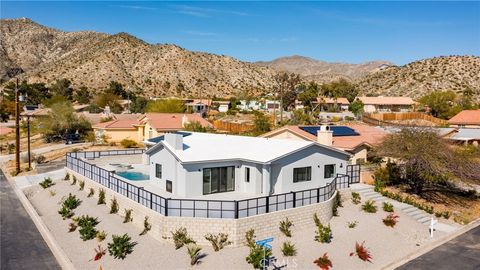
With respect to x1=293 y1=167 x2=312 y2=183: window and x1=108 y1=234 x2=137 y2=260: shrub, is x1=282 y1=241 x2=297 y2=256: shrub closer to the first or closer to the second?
x1=293 y1=167 x2=312 y2=183: window

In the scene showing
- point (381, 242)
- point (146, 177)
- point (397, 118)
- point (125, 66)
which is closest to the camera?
point (381, 242)

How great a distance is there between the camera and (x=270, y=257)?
18.9m

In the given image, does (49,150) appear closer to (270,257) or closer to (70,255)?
(70,255)

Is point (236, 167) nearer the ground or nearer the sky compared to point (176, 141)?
nearer the ground

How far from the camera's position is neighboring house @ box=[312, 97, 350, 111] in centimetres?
9075

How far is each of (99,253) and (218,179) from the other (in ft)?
27.0

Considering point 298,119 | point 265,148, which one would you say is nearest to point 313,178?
point 265,148

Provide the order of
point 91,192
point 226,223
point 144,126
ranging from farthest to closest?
point 144,126 → point 91,192 → point 226,223

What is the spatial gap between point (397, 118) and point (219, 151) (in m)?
55.7

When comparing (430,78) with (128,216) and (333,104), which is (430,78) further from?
(128,216)

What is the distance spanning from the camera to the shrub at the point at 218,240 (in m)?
19.5

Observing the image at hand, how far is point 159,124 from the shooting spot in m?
46.9

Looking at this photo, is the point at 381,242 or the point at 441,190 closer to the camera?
the point at 381,242

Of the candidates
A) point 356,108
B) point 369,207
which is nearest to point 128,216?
point 369,207
